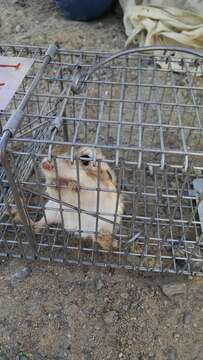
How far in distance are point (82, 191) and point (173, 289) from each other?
0.40 metres

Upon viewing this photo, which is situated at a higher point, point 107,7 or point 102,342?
point 107,7

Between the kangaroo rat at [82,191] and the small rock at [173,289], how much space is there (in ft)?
0.68

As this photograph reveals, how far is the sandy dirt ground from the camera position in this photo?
1.10 meters

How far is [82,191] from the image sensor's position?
1.14 m

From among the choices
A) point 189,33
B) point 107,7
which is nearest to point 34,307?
point 189,33

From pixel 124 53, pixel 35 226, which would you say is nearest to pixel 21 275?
pixel 35 226

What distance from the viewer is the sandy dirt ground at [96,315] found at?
3.60ft

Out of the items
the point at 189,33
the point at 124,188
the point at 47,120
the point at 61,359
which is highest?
the point at 47,120

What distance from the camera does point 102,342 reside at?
111 centimetres

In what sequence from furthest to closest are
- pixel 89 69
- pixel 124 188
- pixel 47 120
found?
pixel 124 188 → pixel 89 69 → pixel 47 120

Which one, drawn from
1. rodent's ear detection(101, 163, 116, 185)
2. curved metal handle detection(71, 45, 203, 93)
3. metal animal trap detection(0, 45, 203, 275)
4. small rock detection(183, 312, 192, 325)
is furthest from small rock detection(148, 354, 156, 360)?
curved metal handle detection(71, 45, 203, 93)

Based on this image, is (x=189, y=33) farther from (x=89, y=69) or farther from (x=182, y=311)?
(x=182, y=311)

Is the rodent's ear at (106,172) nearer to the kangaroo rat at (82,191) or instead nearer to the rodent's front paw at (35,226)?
the kangaroo rat at (82,191)

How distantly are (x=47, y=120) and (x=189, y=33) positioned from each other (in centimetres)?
146
